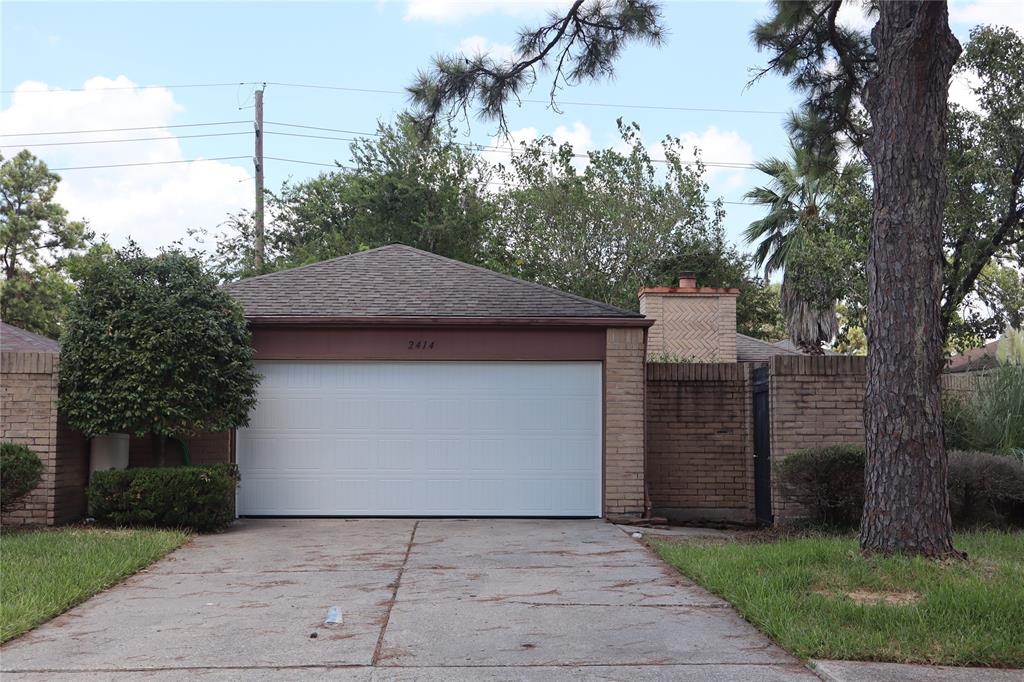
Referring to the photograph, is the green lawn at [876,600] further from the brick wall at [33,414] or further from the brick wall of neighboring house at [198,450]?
the brick wall at [33,414]

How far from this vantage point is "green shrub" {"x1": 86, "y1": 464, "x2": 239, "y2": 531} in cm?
1102

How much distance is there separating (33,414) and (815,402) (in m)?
9.73

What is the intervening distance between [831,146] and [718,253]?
1790cm

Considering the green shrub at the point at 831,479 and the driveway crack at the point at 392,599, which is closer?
the driveway crack at the point at 392,599

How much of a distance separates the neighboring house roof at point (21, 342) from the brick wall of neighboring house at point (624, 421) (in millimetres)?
9482

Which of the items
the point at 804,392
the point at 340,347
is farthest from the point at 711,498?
the point at 340,347

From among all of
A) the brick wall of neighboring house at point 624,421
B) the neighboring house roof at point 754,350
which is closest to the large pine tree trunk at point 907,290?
the brick wall of neighboring house at point 624,421

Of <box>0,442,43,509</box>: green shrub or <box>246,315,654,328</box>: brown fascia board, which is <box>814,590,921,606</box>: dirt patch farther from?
<box>0,442,43,509</box>: green shrub

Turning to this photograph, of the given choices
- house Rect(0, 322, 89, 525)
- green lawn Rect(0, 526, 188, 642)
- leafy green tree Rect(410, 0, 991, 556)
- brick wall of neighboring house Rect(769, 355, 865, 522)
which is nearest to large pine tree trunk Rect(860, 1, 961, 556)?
leafy green tree Rect(410, 0, 991, 556)

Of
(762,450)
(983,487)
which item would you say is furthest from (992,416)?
(762,450)

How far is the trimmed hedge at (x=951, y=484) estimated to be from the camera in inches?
407

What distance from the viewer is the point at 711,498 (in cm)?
1360

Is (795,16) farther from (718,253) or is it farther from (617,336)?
(718,253)

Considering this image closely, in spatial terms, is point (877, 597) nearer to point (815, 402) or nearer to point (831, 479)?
point (831, 479)
